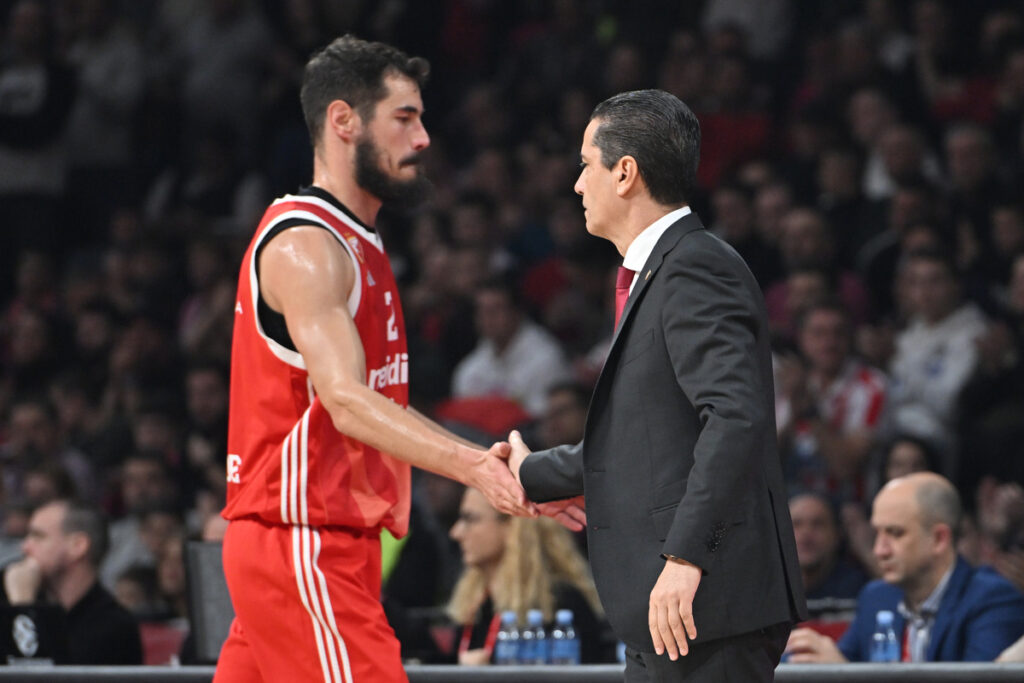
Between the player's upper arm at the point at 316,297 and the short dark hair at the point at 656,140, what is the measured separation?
2.56 ft

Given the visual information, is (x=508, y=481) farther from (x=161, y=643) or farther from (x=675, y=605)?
(x=161, y=643)

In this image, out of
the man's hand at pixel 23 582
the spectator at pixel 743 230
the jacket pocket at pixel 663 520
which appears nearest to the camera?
the jacket pocket at pixel 663 520

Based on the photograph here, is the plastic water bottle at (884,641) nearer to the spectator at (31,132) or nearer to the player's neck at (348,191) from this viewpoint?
the player's neck at (348,191)

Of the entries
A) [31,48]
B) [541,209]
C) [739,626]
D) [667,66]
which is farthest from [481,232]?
[739,626]

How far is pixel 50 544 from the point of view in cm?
621

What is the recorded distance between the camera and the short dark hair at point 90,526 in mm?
6246

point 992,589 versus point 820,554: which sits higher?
point 820,554

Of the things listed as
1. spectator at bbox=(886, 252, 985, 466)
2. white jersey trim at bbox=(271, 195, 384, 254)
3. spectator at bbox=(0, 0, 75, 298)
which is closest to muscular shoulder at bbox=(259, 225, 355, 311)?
white jersey trim at bbox=(271, 195, 384, 254)

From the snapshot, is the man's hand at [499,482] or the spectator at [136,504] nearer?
the man's hand at [499,482]

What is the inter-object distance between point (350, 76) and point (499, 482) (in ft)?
3.84

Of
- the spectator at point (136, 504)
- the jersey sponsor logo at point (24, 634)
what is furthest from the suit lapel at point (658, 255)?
the spectator at point (136, 504)

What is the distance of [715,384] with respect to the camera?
2.78 m

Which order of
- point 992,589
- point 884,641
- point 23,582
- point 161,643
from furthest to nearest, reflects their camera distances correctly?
point 161,643
point 23,582
point 884,641
point 992,589

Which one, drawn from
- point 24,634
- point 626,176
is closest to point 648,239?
point 626,176
